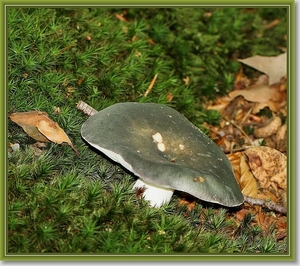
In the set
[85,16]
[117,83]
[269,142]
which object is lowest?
[269,142]

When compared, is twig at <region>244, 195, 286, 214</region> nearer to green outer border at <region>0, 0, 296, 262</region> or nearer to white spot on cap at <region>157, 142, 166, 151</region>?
green outer border at <region>0, 0, 296, 262</region>

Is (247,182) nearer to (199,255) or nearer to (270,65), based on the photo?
(199,255)

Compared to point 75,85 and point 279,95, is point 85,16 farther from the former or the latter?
point 279,95

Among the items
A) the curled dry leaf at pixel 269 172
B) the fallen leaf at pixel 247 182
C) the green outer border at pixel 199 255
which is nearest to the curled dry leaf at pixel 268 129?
the curled dry leaf at pixel 269 172

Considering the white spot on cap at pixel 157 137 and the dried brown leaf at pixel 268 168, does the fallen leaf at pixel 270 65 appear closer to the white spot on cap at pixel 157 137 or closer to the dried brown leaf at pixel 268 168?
the dried brown leaf at pixel 268 168

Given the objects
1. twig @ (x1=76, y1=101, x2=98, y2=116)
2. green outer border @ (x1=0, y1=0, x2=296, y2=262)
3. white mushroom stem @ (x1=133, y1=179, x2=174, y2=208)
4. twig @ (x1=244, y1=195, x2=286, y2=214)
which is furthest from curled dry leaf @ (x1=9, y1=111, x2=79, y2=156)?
twig @ (x1=244, y1=195, x2=286, y2=214)

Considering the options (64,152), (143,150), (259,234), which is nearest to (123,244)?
(143,150)
